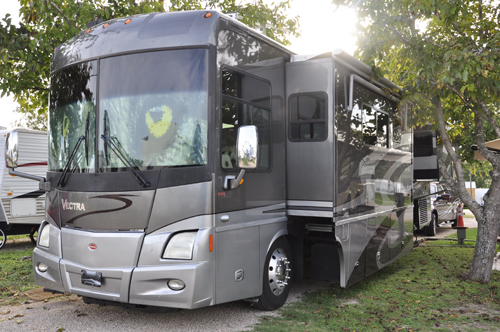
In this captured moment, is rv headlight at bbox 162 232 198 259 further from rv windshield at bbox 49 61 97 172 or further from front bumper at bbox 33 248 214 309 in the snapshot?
rv windshield at bbox 49 61 97 172

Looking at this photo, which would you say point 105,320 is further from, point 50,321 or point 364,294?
point 364,294

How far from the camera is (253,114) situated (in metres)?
5.21

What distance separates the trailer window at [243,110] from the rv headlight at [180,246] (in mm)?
781

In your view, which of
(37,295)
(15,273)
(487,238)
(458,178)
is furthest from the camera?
(15,273)

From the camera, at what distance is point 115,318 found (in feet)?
17.3

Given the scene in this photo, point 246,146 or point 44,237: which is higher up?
point 246,146

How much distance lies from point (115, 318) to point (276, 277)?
74.5 inches

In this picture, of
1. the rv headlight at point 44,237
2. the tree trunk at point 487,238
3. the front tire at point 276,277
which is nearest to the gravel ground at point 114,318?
the front tire at point 276,277

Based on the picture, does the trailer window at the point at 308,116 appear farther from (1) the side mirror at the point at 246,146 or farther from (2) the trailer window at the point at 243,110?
(1) the side mirror at the point at 246,146

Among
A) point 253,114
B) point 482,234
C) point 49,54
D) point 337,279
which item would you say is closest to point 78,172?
point 253,114

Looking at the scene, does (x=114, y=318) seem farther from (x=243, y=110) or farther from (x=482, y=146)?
(x=482, y=146)

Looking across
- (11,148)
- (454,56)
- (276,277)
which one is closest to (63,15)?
(11,148)

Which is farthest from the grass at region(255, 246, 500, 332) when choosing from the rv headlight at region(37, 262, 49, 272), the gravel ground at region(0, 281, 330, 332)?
the rv headlight at region(37, 262, 49, 272)

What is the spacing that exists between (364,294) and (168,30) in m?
4.43
